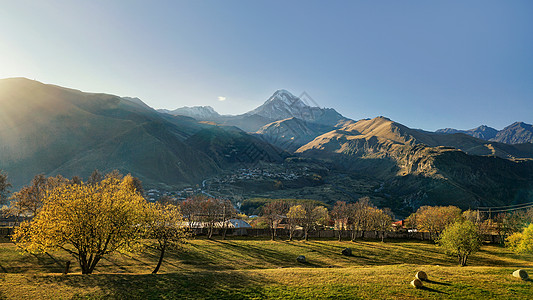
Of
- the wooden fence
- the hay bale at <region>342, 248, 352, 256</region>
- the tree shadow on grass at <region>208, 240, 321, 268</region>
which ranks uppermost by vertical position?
the hay bale at <region>342, 248, 352, 256</region>

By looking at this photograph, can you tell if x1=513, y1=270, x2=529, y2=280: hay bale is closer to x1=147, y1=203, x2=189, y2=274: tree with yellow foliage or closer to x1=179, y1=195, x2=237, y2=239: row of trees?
x1=147, y1=203, x2=189, y2=274: tree with yellow foliage

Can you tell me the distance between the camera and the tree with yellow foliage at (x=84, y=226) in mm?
31906

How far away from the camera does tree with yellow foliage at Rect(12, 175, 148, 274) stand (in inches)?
1256

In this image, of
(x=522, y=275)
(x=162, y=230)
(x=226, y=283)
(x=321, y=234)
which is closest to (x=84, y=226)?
(x=162, y=230)

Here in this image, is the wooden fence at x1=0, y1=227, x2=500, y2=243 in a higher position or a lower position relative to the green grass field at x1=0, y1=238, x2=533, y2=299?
lower

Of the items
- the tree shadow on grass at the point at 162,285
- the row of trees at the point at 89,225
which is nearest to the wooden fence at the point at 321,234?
the row of trees at the point at 89,225

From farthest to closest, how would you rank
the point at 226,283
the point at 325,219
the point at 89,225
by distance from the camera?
1. the point at 325,219
2. the point at 89,225
3. the point at 226,283

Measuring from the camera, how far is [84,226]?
33.2 metres

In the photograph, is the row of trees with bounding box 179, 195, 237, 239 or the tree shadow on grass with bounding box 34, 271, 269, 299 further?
the row of trees with bounding box 179, 195, 237, 239

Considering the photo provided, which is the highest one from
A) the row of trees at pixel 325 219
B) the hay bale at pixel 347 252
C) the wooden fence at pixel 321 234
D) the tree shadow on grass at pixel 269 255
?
the row of trees at pixel 325 219

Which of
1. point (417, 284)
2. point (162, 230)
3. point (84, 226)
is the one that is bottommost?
point (417, 284)

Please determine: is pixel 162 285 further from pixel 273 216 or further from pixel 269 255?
pixel 273 216

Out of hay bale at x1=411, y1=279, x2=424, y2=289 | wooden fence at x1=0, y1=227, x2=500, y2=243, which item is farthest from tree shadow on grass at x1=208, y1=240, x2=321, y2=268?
hay bale at x1=411, y1=279, x2=424, y2=289

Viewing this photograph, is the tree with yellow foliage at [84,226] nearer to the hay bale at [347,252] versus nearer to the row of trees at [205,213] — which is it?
the hay bale at [347,252]
